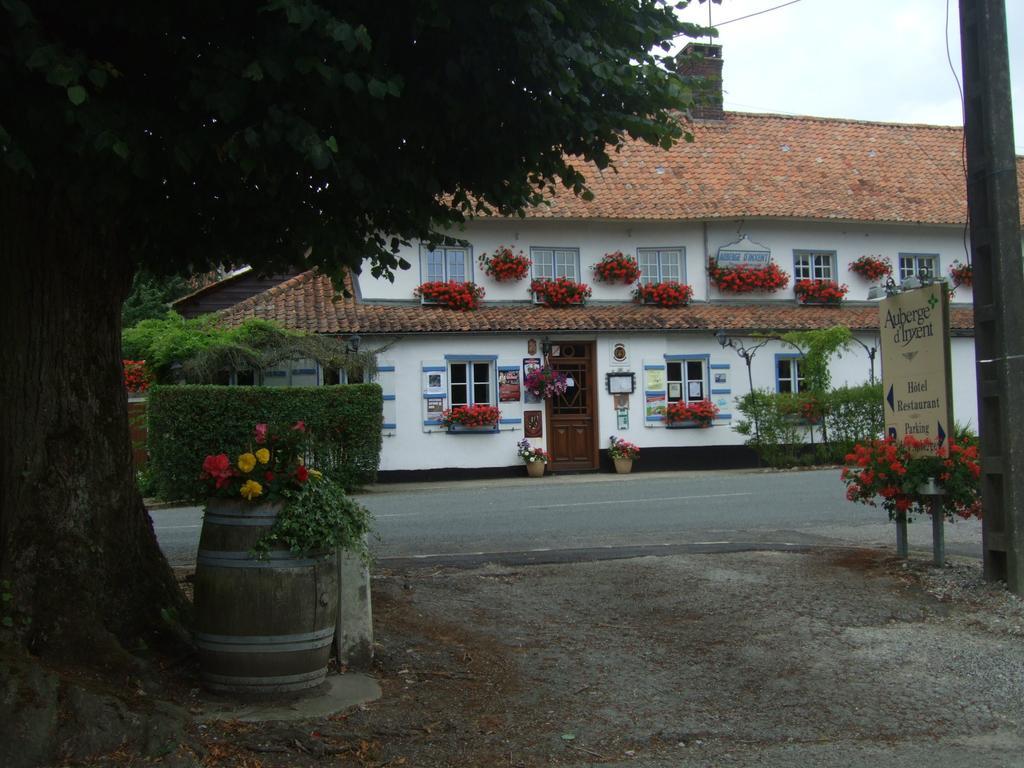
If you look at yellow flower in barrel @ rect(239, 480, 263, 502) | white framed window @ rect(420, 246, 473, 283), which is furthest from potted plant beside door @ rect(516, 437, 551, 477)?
yellow flower in barrel @ rect(239, 480, 263, 502)

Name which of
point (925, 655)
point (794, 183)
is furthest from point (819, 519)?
point (794, 183)

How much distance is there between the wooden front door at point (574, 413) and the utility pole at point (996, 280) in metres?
15.3

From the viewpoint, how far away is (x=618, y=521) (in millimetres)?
12133

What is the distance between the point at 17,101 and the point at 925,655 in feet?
18.3

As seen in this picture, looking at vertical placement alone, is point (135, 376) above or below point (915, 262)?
below

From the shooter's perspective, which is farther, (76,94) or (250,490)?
(250,490)

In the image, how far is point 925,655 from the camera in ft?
19.2

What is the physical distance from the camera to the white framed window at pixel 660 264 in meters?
23.8

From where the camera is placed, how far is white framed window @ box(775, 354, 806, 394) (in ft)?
77.1

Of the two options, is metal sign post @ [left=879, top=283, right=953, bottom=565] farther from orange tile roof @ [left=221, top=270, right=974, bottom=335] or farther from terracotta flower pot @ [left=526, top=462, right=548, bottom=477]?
orange tile roof @ [left=221, top=270, right=974, bottom=335]

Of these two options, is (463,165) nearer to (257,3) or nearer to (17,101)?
(257,3)

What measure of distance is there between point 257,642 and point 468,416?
16683 millimetres

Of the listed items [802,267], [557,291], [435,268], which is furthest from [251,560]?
[802,267]

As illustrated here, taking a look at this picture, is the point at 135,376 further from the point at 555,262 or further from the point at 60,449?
the point at 60,449
